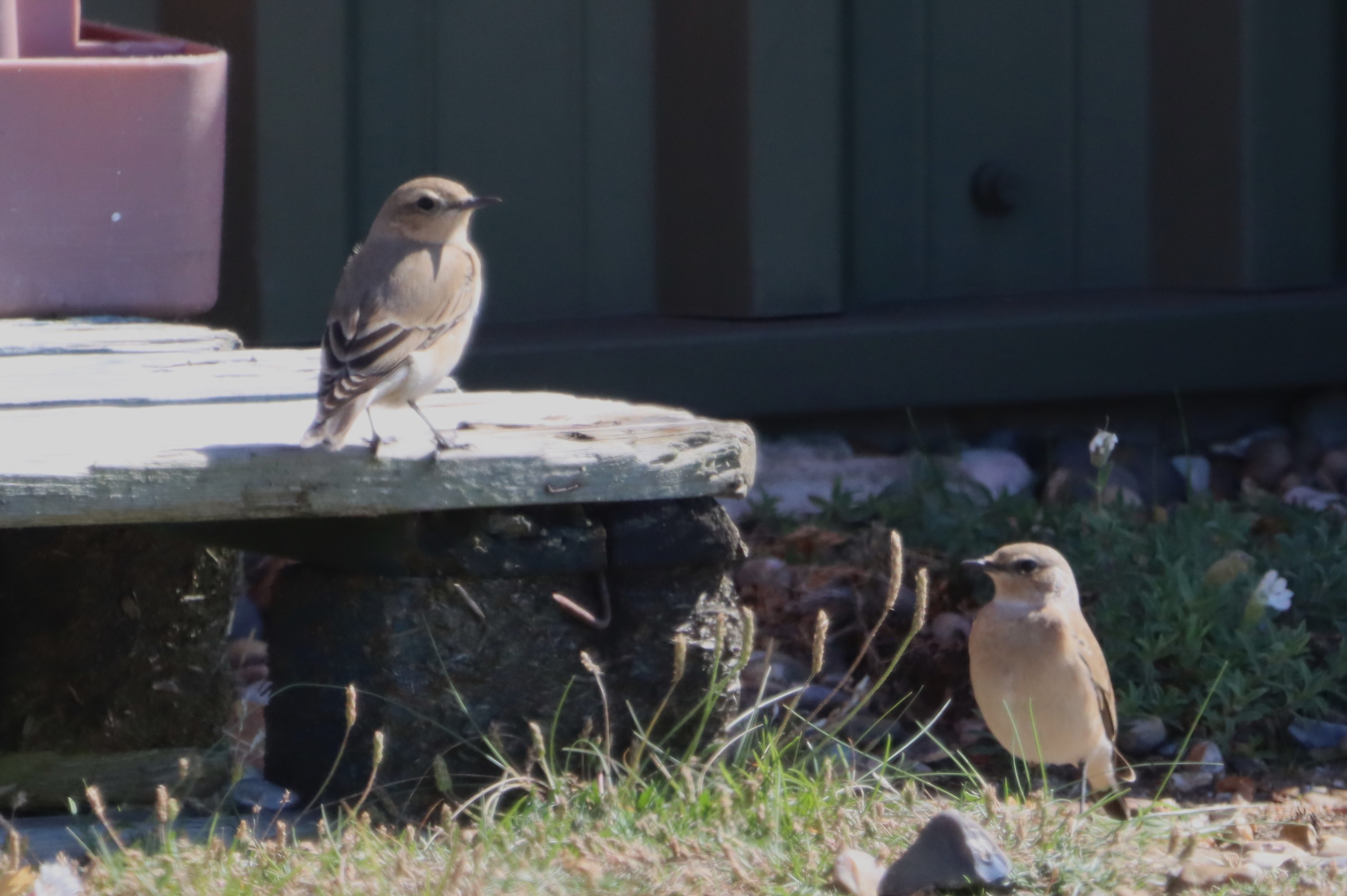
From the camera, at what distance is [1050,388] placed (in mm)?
6984

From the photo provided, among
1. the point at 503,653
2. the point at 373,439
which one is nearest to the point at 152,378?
the point at 373,439

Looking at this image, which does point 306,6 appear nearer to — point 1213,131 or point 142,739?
point 142,739

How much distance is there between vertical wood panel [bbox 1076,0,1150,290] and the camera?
7.36m

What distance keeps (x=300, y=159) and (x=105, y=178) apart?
62.9 inches

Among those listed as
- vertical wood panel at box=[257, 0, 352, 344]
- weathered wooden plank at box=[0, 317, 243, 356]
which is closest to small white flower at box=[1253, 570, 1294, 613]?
weathered wooden plank at box=[0, 317, 243, 356]

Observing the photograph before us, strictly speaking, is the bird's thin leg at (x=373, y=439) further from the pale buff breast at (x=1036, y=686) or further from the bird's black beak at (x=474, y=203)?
the pale buff breast at (x=1036, y=686)

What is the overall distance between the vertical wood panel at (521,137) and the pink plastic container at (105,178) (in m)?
1.79

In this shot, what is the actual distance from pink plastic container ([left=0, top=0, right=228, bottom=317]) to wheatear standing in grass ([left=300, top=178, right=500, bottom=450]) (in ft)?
1.98

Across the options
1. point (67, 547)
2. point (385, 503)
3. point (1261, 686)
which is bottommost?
point (1261, 686)

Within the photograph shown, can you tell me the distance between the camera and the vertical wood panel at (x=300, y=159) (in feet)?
20.4

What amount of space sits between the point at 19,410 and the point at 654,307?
349 cm

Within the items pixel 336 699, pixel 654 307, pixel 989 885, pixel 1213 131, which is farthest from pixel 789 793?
pixel 1213 131

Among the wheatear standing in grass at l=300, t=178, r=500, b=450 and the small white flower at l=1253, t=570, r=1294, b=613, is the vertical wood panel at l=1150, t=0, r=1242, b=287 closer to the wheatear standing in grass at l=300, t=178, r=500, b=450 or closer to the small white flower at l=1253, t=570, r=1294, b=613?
the small white flower at l=1253, t=570, r=1294, b=613

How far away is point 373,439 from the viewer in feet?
11.5
